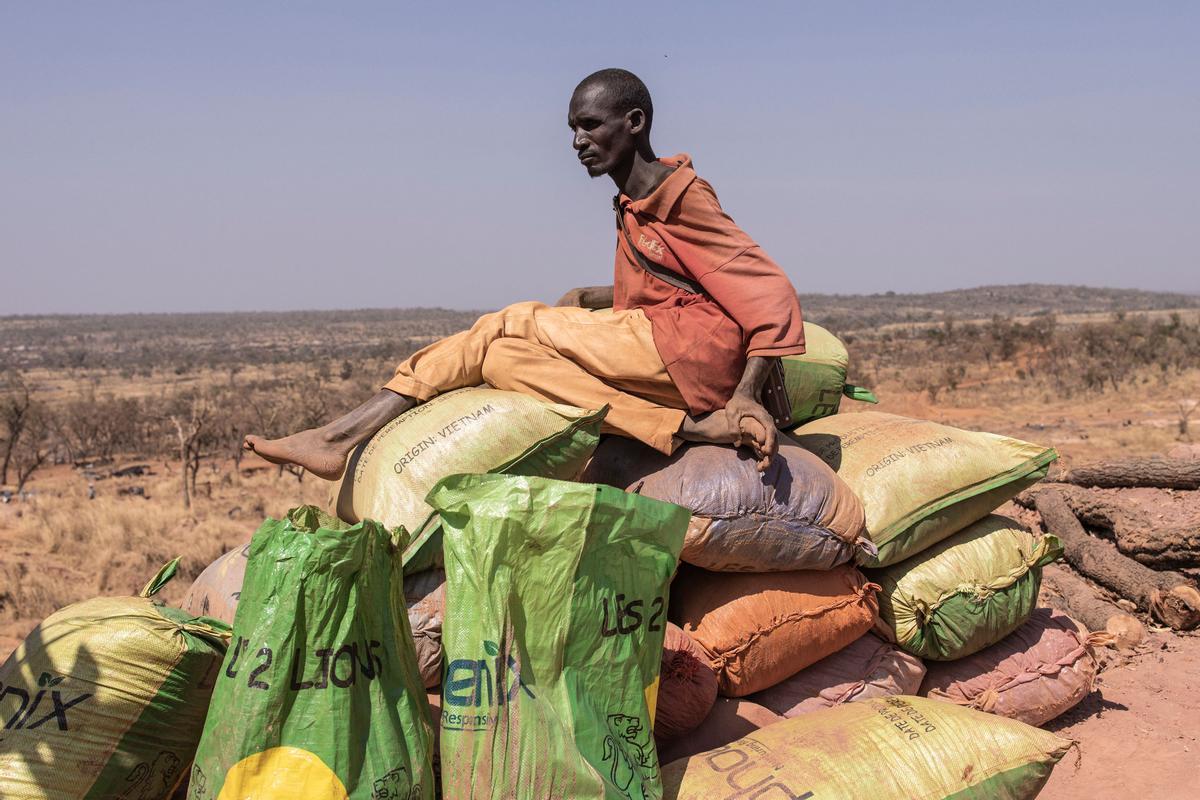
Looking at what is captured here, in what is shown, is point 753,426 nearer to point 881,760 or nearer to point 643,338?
point 643,338

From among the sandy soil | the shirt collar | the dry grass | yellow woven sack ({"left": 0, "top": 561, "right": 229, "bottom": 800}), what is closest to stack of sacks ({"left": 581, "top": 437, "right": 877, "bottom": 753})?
the shirt collar

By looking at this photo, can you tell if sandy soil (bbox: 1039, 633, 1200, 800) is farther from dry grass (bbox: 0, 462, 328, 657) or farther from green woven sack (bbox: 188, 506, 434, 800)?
dry grass (bbox: 0, 462, 328, 657)

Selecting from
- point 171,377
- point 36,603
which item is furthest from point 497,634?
→ point 171,377

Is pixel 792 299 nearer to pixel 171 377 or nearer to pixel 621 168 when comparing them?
pixel 621 168

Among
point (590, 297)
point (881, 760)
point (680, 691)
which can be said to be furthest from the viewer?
point (590, 297)

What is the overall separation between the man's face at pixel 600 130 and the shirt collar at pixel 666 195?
139 millimetres

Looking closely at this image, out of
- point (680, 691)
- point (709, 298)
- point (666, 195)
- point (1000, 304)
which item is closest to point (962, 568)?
point (680, 691)

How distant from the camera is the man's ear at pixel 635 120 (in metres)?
2.81

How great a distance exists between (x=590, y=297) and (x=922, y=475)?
50.9 inches

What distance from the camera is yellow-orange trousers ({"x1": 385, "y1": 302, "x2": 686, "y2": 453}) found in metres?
2.86

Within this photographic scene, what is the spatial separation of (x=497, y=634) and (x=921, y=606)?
161 centimetres

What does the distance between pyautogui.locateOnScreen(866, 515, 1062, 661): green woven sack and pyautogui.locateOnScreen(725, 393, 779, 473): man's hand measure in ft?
2.41

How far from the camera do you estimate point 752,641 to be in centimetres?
279

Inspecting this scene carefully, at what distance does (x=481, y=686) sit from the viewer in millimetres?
1980
